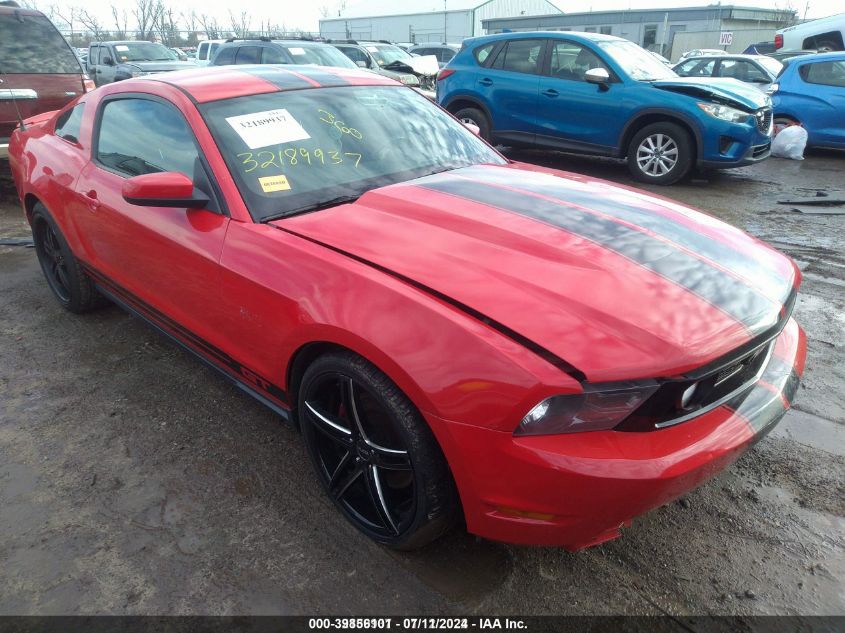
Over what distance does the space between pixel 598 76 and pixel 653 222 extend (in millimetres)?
5542

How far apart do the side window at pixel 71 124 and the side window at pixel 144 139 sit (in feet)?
1.07

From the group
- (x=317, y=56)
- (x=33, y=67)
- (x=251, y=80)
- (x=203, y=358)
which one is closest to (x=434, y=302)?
(x=203, y=358)

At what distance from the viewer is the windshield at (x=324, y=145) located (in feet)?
8.07

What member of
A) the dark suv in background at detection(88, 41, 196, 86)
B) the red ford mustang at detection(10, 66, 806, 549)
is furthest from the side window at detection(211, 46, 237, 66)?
the red ford mustang at detection(10, 66, 806, 549)

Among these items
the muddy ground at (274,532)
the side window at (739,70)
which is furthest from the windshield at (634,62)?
the muddy ground at (274,532)

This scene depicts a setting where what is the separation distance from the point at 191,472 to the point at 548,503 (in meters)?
1.60

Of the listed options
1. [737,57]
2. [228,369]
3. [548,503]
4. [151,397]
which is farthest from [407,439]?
[737,57]

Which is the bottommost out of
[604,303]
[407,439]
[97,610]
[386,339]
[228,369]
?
[97,610]

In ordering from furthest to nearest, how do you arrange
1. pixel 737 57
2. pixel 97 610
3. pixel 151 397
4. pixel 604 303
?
pixel 737 57
pixel 151 397
pixel 97 610
pixel 604 303

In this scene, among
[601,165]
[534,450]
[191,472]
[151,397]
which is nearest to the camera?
[534,450]

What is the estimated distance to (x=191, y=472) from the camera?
2531 millimetres

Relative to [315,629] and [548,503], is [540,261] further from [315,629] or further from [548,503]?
[315,629]

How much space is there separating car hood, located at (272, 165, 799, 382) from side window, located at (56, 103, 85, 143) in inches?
82.1

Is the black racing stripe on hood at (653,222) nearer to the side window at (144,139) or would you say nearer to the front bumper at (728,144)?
the side window at (144,139)
